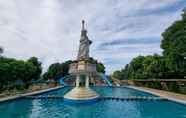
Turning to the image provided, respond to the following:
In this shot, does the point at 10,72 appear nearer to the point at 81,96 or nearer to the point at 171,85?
the point at 81,96

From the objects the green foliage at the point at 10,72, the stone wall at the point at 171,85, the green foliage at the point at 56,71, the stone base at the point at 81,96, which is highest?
the green foliage at the point at 56,71

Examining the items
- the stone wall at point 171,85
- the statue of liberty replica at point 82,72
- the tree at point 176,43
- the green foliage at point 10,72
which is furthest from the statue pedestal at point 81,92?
the stone wall at point 171,85

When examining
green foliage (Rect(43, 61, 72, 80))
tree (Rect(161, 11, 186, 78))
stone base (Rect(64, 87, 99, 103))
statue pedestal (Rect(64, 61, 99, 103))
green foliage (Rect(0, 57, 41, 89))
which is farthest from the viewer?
green foliage (Rect(43, 61, 72, 80))

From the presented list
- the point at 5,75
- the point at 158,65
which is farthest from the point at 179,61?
the point at 5,75

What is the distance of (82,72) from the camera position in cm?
1777

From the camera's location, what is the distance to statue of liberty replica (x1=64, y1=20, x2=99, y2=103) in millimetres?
15633

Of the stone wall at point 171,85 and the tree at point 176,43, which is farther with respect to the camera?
the stone wall at point 171,85

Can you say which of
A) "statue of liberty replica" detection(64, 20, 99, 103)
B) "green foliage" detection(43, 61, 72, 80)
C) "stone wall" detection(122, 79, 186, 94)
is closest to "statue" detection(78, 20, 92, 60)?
"statue of liberty replica" detection(64, 20, 99, 103)

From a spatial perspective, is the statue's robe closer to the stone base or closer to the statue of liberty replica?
the statue of liberty replica

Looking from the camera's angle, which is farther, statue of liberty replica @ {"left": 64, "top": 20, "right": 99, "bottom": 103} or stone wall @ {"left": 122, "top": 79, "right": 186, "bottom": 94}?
stone wall @ {"left": 122, "top": 79, "right": 186, "bottom": 94}

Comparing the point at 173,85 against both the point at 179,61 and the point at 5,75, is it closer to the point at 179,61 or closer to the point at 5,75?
the point at 179,61

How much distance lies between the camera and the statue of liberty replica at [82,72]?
51.3 ft

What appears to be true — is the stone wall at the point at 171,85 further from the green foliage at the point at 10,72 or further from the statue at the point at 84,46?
the green foliage at the point at 10,72

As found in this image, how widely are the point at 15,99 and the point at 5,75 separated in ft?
17.5
